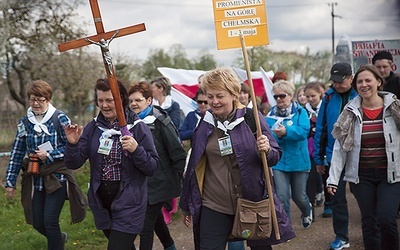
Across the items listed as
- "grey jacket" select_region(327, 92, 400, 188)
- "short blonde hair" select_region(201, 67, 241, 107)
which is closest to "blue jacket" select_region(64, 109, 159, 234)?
"short blonde hair" select_region(201, 67, 241, 107)

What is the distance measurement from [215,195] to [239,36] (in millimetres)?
1260

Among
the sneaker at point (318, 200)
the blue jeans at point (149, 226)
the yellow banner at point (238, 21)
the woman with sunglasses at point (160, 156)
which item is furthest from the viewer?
the sneaker at point (318, 200)

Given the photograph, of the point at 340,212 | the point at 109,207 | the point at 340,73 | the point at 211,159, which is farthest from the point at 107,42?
the point at 340,212

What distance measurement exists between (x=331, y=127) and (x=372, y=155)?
4.10ft

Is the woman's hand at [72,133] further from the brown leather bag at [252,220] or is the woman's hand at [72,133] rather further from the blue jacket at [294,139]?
the blue jacket at [294,139]

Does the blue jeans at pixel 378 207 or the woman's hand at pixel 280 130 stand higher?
the woman's hand at pixel 280 130

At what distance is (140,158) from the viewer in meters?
4.21

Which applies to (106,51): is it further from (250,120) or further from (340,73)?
(340,73)

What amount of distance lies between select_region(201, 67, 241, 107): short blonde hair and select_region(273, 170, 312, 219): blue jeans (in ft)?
8.79

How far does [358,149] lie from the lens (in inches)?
191

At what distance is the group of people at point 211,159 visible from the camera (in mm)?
4184

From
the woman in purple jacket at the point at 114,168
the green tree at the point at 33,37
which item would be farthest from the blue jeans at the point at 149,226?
the green tree at the point at 33,37

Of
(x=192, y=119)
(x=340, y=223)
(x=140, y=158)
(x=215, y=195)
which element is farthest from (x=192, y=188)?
(x=192, y=119)

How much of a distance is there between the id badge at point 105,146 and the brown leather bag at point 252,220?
3.44 ft
